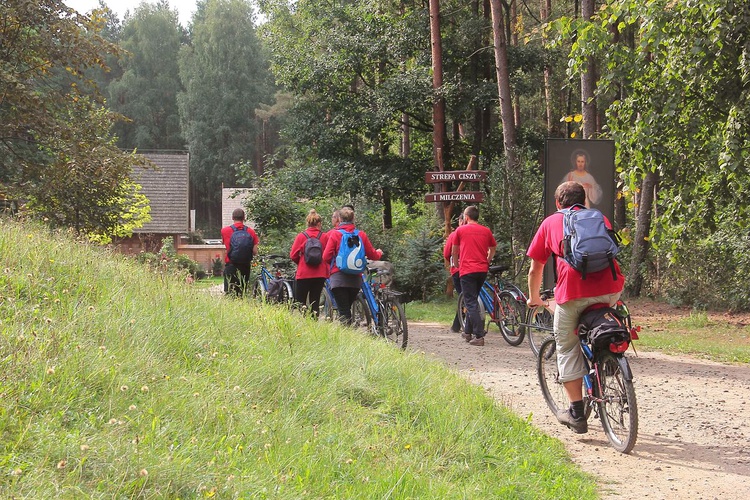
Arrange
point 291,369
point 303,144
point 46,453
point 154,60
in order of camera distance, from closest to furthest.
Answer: point 46,453, point 291,369, point 303,144, point 154,60

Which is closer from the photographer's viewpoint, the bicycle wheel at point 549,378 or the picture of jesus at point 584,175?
the bicycle wheel at point 549,378

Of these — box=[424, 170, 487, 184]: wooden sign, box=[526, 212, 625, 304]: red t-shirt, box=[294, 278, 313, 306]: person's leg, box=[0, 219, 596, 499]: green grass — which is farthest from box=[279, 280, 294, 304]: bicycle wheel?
box=[526, 212, 625, 304]: red t-shirt

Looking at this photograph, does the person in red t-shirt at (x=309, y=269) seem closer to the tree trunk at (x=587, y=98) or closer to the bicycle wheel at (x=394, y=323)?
the bicycle wheel at (x=394, y=323)

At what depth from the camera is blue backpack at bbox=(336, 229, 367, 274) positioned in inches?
424

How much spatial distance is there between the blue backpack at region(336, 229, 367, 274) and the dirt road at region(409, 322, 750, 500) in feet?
5.63

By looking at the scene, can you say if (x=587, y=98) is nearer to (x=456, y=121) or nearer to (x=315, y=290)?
(x=456, y=121)

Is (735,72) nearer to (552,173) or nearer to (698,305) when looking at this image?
(552,173)

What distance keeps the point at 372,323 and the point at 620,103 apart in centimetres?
515

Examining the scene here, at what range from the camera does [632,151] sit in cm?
1251

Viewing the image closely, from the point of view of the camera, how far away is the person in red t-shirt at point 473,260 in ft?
40.3

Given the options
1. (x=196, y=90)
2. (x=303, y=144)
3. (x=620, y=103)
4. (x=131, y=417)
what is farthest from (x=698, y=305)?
(x=196, y=90)

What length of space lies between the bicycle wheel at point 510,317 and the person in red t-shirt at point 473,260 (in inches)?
13.0

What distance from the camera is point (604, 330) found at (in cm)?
615

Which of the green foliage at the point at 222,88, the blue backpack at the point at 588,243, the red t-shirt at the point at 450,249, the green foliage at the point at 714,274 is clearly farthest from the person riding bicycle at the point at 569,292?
the green foliage at the point at 222,88
